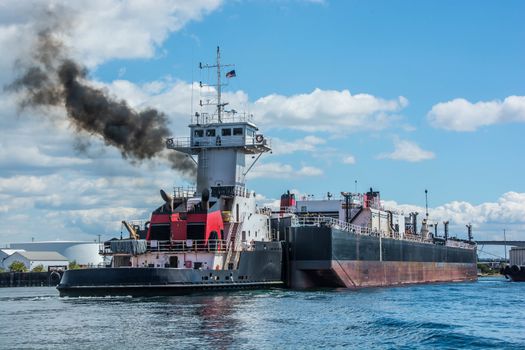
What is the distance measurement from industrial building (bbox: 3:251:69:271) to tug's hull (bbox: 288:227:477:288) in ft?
248

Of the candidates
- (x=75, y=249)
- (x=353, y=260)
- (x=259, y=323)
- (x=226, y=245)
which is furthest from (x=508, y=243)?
(x=259, y=323)

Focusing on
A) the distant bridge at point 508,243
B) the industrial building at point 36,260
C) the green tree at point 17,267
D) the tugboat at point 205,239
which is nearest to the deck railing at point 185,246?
the tugboat at point 205,239

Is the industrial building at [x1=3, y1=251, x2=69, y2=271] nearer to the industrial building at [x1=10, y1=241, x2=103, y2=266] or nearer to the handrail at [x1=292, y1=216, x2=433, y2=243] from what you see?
Answer: the industrial building at [x1=10, y1=241, x2=103, y2=266]

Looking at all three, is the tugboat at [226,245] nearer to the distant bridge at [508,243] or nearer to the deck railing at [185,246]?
the deck railing at [185,246]

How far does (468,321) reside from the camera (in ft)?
94.5

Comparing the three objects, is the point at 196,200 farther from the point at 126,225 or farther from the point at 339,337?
the point at 339,337

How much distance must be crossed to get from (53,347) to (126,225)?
19.1 metres

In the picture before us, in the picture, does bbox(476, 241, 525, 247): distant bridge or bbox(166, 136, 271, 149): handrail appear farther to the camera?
bbox(476, 241, 525, 247): distant bridge

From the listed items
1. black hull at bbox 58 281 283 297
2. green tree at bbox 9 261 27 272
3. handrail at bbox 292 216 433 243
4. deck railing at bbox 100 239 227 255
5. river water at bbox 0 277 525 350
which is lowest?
river water at bbox 0 277 525 350

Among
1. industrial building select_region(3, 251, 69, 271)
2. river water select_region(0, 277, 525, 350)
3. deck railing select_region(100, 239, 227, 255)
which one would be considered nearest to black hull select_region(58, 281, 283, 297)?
river water select_region(0, 277, 525, 350)

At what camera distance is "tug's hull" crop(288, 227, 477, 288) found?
4459cm

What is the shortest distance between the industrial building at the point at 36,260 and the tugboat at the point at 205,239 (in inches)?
3214

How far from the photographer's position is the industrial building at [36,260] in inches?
4803

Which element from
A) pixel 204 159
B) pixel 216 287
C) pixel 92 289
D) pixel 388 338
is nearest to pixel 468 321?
pixel 388 338
